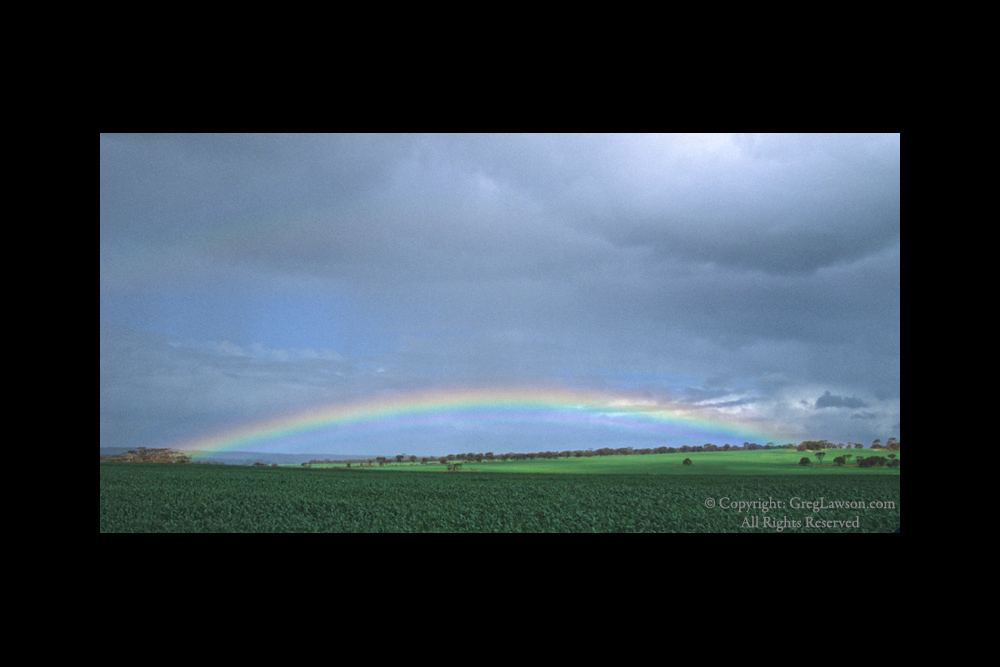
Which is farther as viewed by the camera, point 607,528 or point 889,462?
point 889,462

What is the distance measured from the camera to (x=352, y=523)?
43.1ft

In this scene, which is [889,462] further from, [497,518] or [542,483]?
[497,518]

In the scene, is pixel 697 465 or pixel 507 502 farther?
pixel 697 465

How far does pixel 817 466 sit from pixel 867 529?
360cm

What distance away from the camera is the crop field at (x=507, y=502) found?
42.7 feet

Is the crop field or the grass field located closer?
the crop field

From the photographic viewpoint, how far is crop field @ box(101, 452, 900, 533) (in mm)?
13008

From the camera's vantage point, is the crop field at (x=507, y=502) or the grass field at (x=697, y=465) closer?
the crop field at (x=507, y=502)

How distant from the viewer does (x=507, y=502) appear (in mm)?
14086
